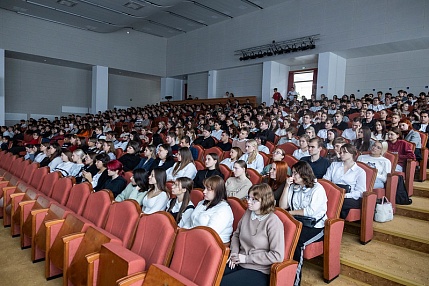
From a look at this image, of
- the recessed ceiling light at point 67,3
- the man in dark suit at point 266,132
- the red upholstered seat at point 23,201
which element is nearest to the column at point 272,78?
the man in dark suit at point 266,132

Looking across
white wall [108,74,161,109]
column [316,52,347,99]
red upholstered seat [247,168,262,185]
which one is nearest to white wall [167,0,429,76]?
column [316,52,347,99]

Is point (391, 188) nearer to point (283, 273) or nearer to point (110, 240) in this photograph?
point (283, 273)

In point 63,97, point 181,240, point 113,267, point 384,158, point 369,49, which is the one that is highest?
point 369,49

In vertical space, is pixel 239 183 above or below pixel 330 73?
below

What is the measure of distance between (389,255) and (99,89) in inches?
483

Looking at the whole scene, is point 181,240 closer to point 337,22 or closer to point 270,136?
point 270,136

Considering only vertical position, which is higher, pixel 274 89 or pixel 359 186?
pixel 274 89

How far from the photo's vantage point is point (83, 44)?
1220cm

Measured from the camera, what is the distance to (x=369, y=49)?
8492 millimetres

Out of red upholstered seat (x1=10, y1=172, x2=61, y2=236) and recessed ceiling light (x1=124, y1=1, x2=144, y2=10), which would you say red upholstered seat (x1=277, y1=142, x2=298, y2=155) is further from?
recessed ceiling light (x1=124, y1=1, x2=144, y2=10)

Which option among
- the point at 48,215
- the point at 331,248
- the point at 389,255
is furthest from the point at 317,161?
the point at 48,215

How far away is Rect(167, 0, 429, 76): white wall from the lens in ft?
25.3

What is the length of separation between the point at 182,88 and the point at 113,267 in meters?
13.9

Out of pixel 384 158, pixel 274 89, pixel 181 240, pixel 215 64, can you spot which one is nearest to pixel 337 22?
pixel 274 89
